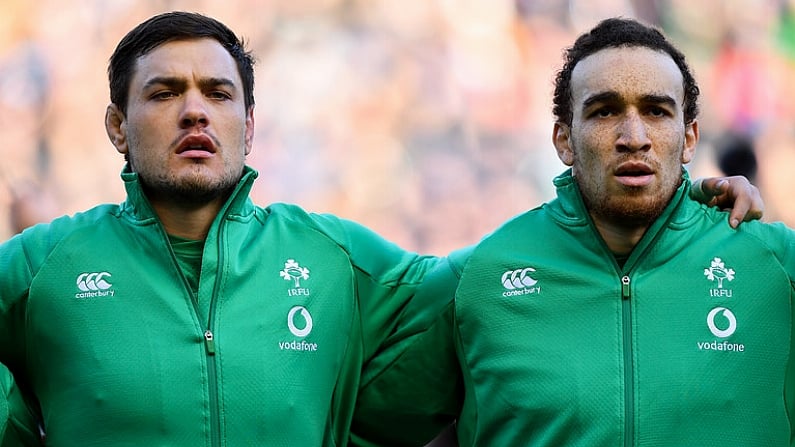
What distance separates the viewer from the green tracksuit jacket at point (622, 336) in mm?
3174

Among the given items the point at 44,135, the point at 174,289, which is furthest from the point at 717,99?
the point at 174,289

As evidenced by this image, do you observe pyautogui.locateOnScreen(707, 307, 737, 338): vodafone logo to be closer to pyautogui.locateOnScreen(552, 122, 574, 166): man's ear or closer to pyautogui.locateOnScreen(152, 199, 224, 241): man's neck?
pyautogui.locateOnScreen(552, 122, 574, 166): man's ear

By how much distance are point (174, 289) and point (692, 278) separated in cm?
139

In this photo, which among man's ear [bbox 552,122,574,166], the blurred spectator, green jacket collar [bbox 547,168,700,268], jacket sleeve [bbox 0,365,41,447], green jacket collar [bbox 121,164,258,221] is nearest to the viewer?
jacket sleeve [bbox 0,365,41,447]

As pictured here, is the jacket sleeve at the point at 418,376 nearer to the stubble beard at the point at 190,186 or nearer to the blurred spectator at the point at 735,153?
the stubble beard at the point at 190,186

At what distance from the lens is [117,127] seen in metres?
3.67

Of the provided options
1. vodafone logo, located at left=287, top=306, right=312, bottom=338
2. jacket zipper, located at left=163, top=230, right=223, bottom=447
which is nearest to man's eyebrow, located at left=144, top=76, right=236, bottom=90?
jacket zipper, located at left=163, top=230, right=223, bottom=447

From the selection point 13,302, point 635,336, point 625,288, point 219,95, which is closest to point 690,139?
point 625,288

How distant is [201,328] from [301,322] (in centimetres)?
28

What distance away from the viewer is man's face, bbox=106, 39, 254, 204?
11.3 ft

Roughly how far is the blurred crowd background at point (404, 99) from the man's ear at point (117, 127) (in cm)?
470

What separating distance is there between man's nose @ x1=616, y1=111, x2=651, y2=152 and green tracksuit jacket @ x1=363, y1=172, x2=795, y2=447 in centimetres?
20

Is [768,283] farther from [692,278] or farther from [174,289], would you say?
[174,289]

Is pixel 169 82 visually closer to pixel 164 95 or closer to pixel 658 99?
pixel 164 95
